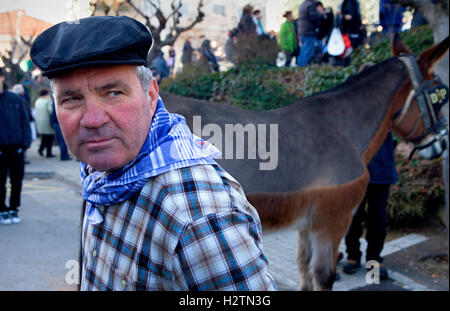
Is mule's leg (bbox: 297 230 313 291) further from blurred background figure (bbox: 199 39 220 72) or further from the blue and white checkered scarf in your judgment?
blurred background figure (bbox: 199 39 220 72)

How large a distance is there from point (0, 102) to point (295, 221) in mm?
4908

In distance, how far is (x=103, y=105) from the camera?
119 cm

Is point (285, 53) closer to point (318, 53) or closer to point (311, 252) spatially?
point (318, 53)

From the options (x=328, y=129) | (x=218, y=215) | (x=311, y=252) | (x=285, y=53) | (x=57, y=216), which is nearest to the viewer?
(x=218, y=215)

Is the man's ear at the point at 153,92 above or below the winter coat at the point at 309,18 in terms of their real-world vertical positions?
below

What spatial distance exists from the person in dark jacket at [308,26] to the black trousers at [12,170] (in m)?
6.48

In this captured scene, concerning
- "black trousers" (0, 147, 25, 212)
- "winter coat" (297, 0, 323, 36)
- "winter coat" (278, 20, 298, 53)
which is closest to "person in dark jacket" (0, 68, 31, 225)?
"black trousers" (0, 147, 25, 212)

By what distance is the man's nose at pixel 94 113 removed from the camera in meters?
1.18

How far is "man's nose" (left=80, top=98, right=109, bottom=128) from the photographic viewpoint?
3.88 feet

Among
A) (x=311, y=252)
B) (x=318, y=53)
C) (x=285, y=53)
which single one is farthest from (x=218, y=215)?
(x=285, y=53)

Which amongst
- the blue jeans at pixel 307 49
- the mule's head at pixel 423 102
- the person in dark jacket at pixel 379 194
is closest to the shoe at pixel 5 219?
the person in dark jacket at pixel 379 194

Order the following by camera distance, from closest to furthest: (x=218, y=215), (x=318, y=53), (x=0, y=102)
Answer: (x=218, y=215) → (x=0, y=102) → (x=318, y=53)

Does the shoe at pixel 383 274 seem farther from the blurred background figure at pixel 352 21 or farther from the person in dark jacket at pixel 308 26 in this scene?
the person in dark jacket at pixel 308 26

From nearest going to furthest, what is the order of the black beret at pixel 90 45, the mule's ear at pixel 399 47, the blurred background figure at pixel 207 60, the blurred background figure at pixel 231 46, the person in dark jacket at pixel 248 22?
the black beret at pixel 90 45
the mule's ear at pixel 399 47
the blurred background figure at pixel 231 46
the person in dark jacket at pixel 248 22
the blurred background figure at pixel 207 60
